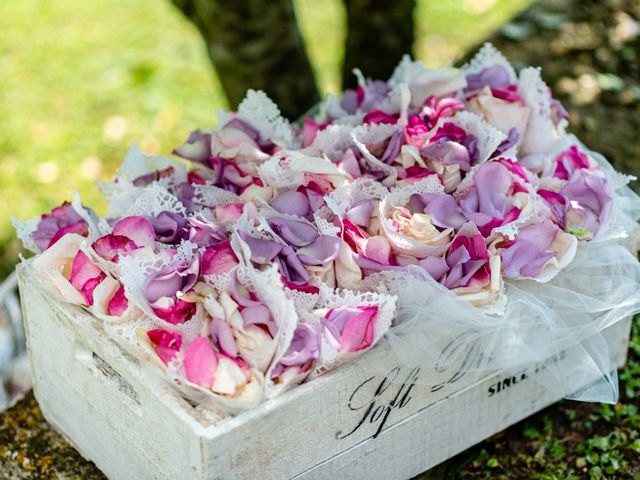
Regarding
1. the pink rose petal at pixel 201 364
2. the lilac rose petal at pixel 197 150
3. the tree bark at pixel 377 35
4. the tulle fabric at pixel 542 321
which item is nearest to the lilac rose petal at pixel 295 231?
the tulle fabric at pixel 542 321

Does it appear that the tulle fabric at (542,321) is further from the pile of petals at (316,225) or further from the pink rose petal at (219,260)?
the pink rose petal at (219,260)

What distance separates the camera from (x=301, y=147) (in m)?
1.75

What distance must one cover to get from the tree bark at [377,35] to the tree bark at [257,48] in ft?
0.76

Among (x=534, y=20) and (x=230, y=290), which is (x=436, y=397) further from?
(x=534, y=20)

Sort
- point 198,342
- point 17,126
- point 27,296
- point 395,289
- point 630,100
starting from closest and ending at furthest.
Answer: point 198,342
point 395,289
point 27,296
point 630,100
point 17,126

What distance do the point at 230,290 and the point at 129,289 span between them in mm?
145

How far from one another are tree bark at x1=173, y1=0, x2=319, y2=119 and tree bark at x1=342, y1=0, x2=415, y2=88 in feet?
0.76

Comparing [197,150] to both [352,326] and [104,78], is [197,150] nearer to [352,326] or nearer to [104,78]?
[352,326]

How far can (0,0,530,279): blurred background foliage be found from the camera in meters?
3.08

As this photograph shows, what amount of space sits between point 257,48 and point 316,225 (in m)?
0.99

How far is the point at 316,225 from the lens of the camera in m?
1.45

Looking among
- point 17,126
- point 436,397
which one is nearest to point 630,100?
point 436,397

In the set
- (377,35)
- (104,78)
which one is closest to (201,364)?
(377,35)

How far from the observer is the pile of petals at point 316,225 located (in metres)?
1.31
